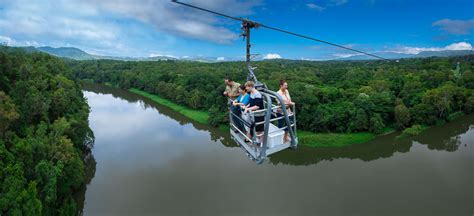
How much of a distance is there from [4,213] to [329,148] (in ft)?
72.5

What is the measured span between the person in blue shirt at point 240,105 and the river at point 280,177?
1019 centimetres

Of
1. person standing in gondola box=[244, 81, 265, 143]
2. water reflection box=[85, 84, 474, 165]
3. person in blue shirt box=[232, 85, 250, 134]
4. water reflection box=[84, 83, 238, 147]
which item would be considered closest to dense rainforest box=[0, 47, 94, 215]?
water reflection box=[85, 84, 474, 165]

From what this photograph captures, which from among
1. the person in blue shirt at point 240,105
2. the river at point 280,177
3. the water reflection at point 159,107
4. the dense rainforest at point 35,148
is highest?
the person in blue shirt at point 240,105

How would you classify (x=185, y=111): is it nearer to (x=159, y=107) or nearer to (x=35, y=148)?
(x=159, y=107)

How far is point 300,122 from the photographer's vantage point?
98.6 feet

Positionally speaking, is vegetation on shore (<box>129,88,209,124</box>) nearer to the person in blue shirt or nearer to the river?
the river

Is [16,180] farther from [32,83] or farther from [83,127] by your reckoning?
[32,83]

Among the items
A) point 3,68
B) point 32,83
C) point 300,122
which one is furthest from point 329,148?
point 3,68

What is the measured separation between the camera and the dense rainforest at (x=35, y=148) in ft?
38.9

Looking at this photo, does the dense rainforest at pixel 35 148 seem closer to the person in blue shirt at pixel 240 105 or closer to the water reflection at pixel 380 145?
the water reflection at pixel 380 145

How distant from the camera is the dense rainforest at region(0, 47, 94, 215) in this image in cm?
1184

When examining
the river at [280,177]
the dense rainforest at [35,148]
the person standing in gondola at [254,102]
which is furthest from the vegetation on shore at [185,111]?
the person standing in gondola at [254,102]

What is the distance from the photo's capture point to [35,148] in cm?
1514

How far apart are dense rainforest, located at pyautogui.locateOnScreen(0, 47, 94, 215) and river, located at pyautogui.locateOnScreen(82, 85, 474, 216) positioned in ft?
7.23
